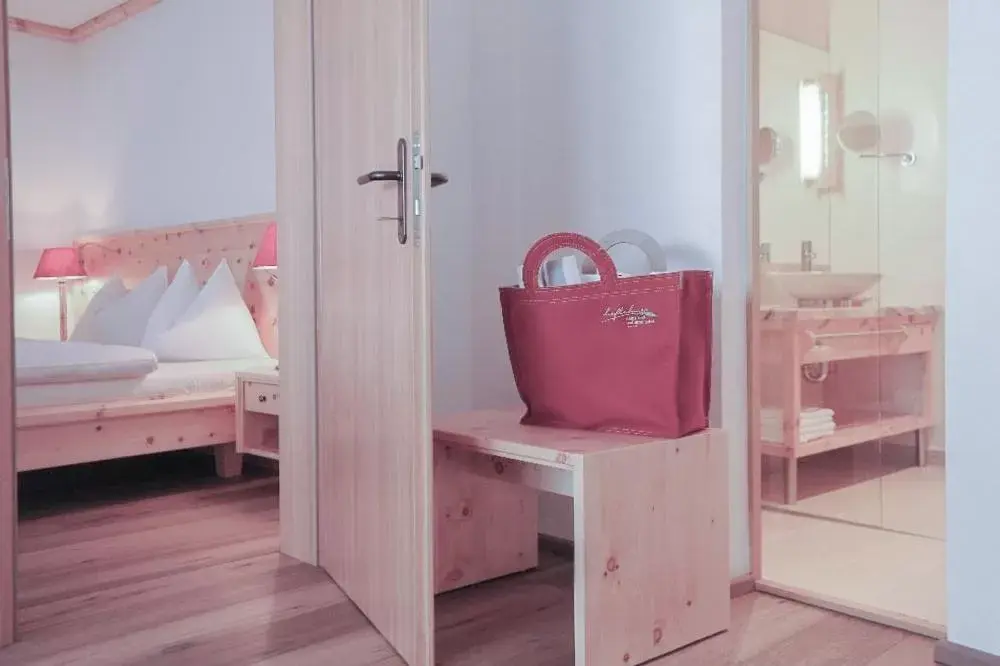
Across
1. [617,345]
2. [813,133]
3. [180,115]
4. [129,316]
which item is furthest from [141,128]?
[617,345]

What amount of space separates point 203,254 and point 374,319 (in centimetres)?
269

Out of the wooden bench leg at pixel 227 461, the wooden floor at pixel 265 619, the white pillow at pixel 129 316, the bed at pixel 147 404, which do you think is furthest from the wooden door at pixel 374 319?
the white pillow at pixel 129 316

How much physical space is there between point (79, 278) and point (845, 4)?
443cm

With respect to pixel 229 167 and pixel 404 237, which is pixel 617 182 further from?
pixel 229 167

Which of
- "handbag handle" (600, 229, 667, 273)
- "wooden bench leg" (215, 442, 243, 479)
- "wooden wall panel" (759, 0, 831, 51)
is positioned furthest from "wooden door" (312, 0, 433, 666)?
"wooden bench leg" (215, 442, 243, 479)

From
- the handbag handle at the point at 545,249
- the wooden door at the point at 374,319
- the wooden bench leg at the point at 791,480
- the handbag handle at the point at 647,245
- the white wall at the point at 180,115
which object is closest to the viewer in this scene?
the wooden door at the point at 374,319

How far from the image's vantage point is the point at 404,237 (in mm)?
1729

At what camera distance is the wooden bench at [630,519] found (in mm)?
1738

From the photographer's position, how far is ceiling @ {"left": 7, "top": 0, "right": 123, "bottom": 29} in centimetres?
501

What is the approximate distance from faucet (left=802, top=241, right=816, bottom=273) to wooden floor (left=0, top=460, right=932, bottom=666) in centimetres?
121

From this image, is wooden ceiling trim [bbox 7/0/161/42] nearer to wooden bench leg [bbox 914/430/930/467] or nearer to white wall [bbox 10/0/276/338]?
white wall [bbox 10/0/276/338]

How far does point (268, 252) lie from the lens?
3.76 metres

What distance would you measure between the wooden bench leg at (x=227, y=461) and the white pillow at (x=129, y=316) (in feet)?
2.83

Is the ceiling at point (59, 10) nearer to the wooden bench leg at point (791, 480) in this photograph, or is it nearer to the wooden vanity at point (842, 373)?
the wooden vanity at point (842, 373)
